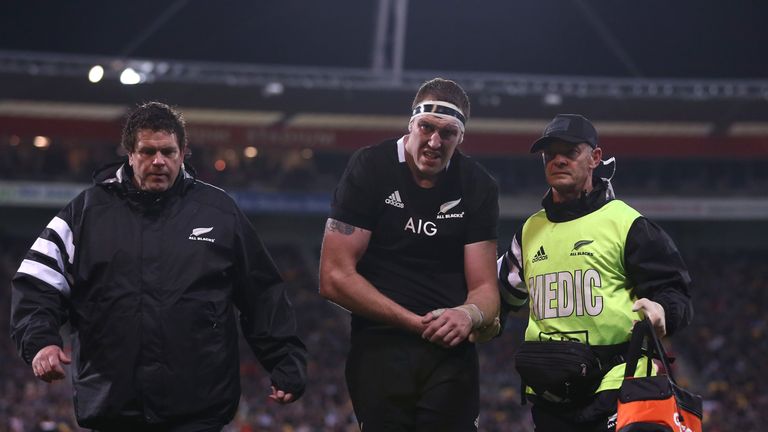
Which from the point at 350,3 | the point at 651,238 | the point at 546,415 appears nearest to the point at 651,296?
the point at 651,238

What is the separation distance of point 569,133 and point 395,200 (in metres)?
0.76

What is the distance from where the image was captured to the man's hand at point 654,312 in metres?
3.71

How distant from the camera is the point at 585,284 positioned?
4059 millimetres

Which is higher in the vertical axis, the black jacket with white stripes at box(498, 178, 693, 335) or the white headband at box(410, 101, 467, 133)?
the white headband at box(410, 101, 467, 133)

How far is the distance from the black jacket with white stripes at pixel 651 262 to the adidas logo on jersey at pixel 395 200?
667 mm

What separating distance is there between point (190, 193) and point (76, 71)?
62.8 feet

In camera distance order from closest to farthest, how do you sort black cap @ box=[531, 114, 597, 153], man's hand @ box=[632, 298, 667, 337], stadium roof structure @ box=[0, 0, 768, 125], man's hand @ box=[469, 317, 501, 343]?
1. man's hand @ box=[632, 298, 667, 337]
2. man's hand @ box=[469, 317, 501, 343]
3. black cap @ box=[531, 114, 597, 153]
4. stadium roof structure @ box=[0, 0, 768, 125]

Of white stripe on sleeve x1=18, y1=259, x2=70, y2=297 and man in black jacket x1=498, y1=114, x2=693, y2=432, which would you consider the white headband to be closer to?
man in black jacket x1=498, y1=114, x2=693, y2=432

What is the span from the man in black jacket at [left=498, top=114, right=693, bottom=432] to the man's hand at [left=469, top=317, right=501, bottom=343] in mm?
142

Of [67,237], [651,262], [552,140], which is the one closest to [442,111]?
[552,140]

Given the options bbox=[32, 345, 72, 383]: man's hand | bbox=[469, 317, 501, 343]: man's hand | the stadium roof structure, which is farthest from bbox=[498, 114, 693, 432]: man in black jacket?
the stadium roof structure

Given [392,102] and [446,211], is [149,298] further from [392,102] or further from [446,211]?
[392,102]

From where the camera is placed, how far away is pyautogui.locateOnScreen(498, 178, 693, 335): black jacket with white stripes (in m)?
3.88

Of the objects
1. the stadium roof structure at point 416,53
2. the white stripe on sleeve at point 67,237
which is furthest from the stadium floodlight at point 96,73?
the white stripe on sleeve at point 67,237
